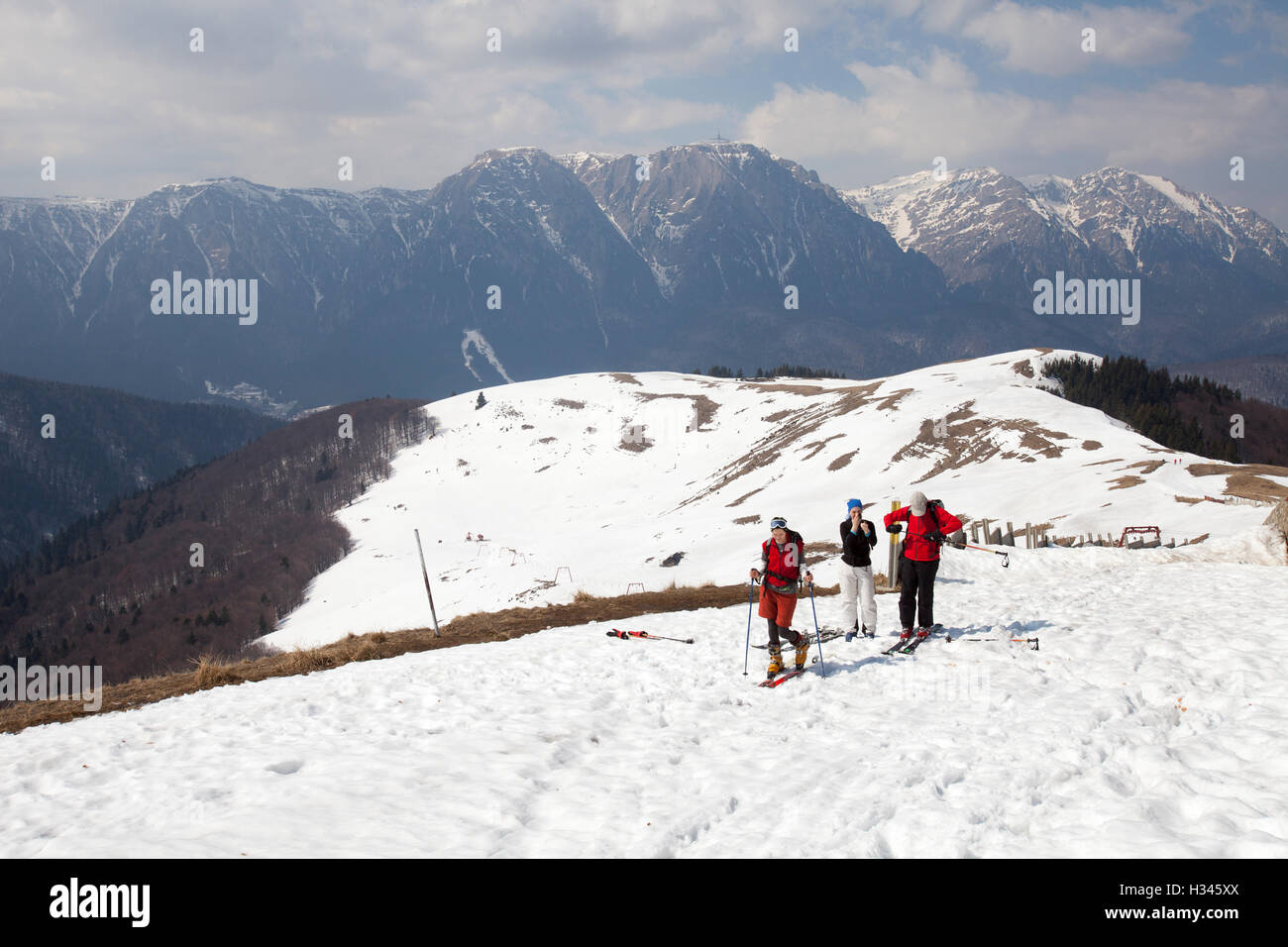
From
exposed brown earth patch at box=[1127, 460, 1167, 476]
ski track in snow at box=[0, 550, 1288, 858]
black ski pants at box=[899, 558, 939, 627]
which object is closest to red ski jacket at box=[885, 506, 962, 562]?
black ski pants at box=[899, 558, 939, 627]

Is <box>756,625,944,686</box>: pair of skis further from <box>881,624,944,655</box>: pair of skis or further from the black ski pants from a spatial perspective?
the black ski pants

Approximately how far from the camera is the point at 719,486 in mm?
89750

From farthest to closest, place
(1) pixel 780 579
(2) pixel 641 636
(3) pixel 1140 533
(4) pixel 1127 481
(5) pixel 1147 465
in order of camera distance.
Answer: (5) pixel 1147 465 < (4) pixel 1127 481 < (3) pixel 1140 533 < (2) pixel 641 636 < (1) pixel 780 579

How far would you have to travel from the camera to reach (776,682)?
13531mm

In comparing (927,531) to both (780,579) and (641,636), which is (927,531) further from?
(641,636)

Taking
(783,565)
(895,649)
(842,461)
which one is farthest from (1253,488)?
(783,565)

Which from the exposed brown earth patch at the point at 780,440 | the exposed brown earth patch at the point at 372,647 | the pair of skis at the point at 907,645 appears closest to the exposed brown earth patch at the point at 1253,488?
the exposed brown earth patch at the point at 372,647

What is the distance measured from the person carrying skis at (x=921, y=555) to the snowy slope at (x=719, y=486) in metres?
12.3

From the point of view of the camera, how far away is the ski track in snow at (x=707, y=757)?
25.0 ft

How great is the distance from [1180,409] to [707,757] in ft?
482

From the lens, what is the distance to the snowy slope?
4306 centimetres

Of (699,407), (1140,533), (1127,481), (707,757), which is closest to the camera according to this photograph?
(707,757)
